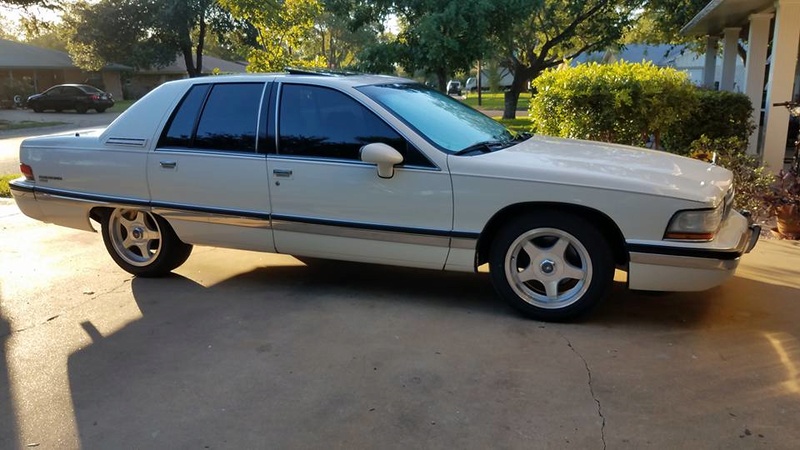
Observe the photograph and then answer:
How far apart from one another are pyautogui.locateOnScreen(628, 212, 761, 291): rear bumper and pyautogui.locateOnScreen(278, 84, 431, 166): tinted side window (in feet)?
5.52

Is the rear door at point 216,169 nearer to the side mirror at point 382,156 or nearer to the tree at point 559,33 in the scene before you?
the side mirror at point 382,156

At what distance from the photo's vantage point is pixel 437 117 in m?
4.89

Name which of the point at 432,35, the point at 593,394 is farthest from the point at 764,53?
the point at 593,394

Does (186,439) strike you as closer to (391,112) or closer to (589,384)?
(589,384)

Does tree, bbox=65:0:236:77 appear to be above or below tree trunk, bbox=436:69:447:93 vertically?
above

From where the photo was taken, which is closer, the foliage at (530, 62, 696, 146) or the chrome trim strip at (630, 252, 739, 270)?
the chrome trim strip at (630, 252, 739, 270)

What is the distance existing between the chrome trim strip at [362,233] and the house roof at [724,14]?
8.29 m

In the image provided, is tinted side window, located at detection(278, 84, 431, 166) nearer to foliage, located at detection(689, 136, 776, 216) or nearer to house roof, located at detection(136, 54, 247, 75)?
foliage, located at detection(689, 136, 776, 216)

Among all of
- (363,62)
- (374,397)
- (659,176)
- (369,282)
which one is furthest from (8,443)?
(363,62)

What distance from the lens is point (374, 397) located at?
11.2 ft

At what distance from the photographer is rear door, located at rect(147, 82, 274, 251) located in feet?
16.1

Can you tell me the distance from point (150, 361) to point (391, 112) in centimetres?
230

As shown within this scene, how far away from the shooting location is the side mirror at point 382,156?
4.32 metres

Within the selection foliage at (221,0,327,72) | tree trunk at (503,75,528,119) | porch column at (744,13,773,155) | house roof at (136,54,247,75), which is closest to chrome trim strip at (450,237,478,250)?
foliage at (221,0,327,72)
